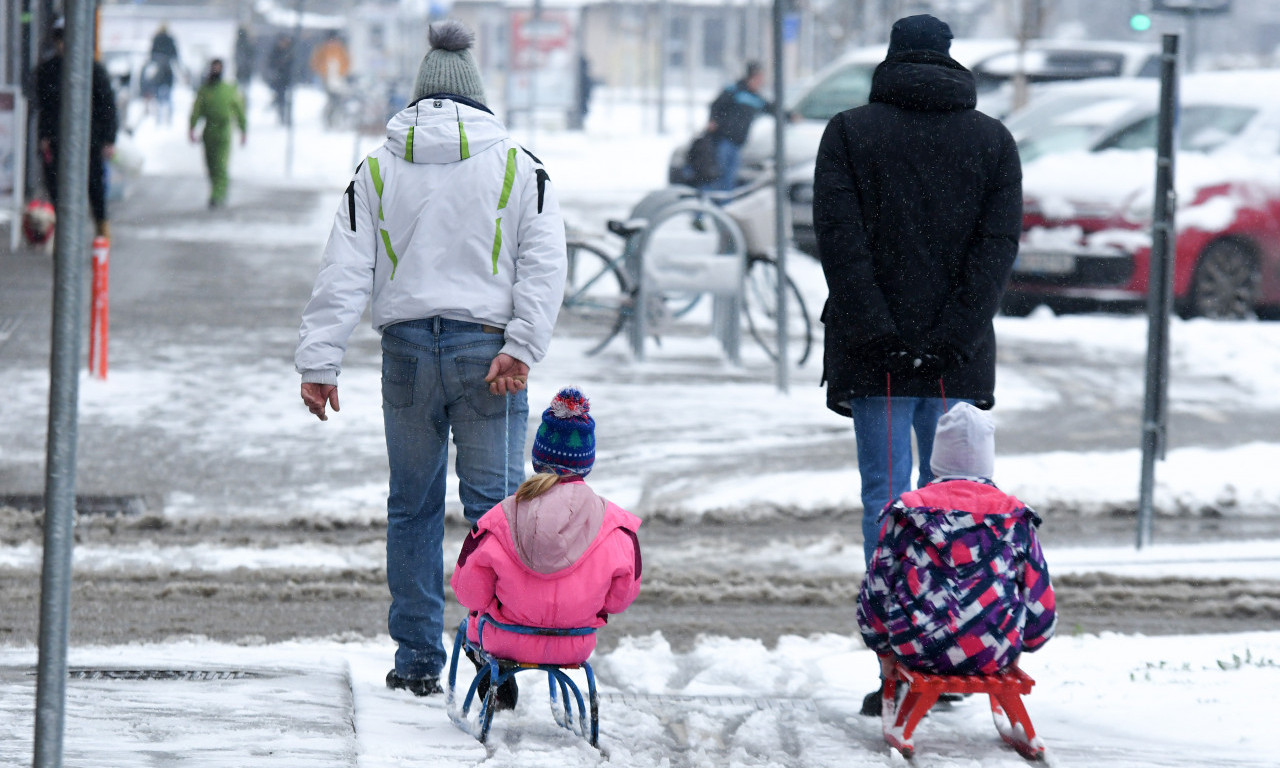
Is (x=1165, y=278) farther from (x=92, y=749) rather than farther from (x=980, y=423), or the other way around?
(x=92, y=749)

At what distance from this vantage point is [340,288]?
443 cm

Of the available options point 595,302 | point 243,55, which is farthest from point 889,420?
point 243,55

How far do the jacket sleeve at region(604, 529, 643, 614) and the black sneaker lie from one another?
679 mm

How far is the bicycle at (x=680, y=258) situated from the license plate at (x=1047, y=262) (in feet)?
6.48

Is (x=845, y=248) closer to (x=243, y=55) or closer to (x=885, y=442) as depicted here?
(x=885, y=442)

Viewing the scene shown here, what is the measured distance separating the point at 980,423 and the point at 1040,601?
0.45 meters

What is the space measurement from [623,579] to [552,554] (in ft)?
0.62

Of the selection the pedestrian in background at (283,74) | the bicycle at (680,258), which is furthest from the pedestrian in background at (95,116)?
the pedestrian in background at (283,74)

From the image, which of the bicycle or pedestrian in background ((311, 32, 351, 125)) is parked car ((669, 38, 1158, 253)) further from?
pedestrian in background ((311, 32, 351, 125))

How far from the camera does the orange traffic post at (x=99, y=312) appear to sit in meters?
9.92

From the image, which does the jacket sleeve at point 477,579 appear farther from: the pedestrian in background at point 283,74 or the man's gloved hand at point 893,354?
the pedestrian in background at point 283,74

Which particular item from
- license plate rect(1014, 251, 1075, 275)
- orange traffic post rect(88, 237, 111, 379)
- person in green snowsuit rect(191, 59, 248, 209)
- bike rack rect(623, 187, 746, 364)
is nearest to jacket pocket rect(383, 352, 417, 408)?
orange traffic post rect(88, 237, 111, 379)

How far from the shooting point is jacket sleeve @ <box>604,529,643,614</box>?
419 centimetres

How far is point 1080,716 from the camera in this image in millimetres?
4727
